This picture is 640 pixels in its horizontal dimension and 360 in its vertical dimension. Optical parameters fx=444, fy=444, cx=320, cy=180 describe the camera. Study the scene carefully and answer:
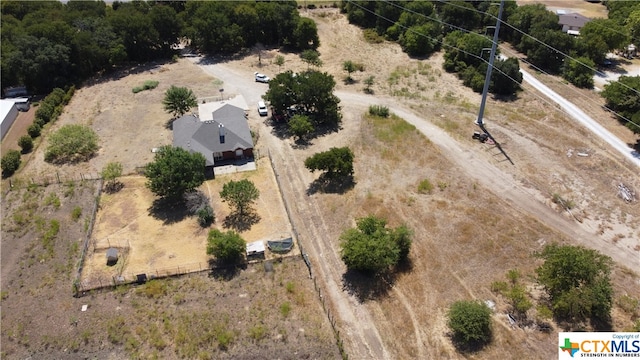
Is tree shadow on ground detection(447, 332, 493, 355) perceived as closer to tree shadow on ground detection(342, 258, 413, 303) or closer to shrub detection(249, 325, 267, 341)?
tree shadow on ground detection(342, 258, 413, 303)

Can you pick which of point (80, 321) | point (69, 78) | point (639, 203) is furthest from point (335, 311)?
point (69, 78)

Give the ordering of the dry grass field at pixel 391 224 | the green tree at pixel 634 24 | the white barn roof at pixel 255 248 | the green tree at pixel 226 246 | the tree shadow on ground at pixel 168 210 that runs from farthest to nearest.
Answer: the green tree at pixel 634 24, the tree shadow on ground at pixel 168 210, the white barn roof at pixel 255 248, the green tree at pixel 226 246, the dry grass field at pixel 391 224

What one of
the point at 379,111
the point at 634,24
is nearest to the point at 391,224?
the point at 379,111

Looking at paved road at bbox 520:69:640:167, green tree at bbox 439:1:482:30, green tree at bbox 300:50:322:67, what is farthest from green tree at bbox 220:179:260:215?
green tree at bbox 439:1:482:30

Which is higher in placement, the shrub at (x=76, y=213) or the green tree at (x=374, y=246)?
the green tree at (x=374, y=246)

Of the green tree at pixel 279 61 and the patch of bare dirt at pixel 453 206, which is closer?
the patch of bare dirt at pixel 453 206

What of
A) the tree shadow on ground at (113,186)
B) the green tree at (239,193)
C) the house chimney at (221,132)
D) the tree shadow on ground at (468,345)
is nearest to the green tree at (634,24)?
the tree shadow on ground at (468,345)

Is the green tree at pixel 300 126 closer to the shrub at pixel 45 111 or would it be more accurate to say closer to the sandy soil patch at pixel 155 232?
the sandy soil patch at pixel 155 232
